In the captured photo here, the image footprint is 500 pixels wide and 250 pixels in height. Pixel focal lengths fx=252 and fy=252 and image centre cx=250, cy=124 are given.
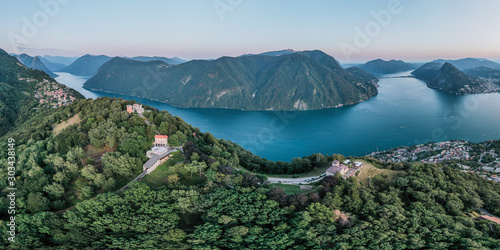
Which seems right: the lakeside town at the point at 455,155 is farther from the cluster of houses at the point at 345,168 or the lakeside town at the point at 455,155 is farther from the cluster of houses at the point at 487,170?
the cluster of houses at the point at 345,168

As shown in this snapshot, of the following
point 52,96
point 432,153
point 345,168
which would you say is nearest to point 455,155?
point 432,153

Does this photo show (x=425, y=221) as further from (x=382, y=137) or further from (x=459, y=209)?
(x=382, y=137)

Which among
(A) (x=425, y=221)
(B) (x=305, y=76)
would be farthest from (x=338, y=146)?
(B) (x=305, y=76)

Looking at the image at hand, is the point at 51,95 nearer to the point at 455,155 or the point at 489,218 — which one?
the point at 489,218

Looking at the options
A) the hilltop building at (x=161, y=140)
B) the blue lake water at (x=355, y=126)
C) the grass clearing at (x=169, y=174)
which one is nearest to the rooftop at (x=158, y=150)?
the hilltop building at (x=161, y=140)

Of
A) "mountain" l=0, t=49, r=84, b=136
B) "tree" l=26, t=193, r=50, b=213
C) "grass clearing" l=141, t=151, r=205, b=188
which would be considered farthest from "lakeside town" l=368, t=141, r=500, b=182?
"mountain" l=0, t=49, r=84, b=136
